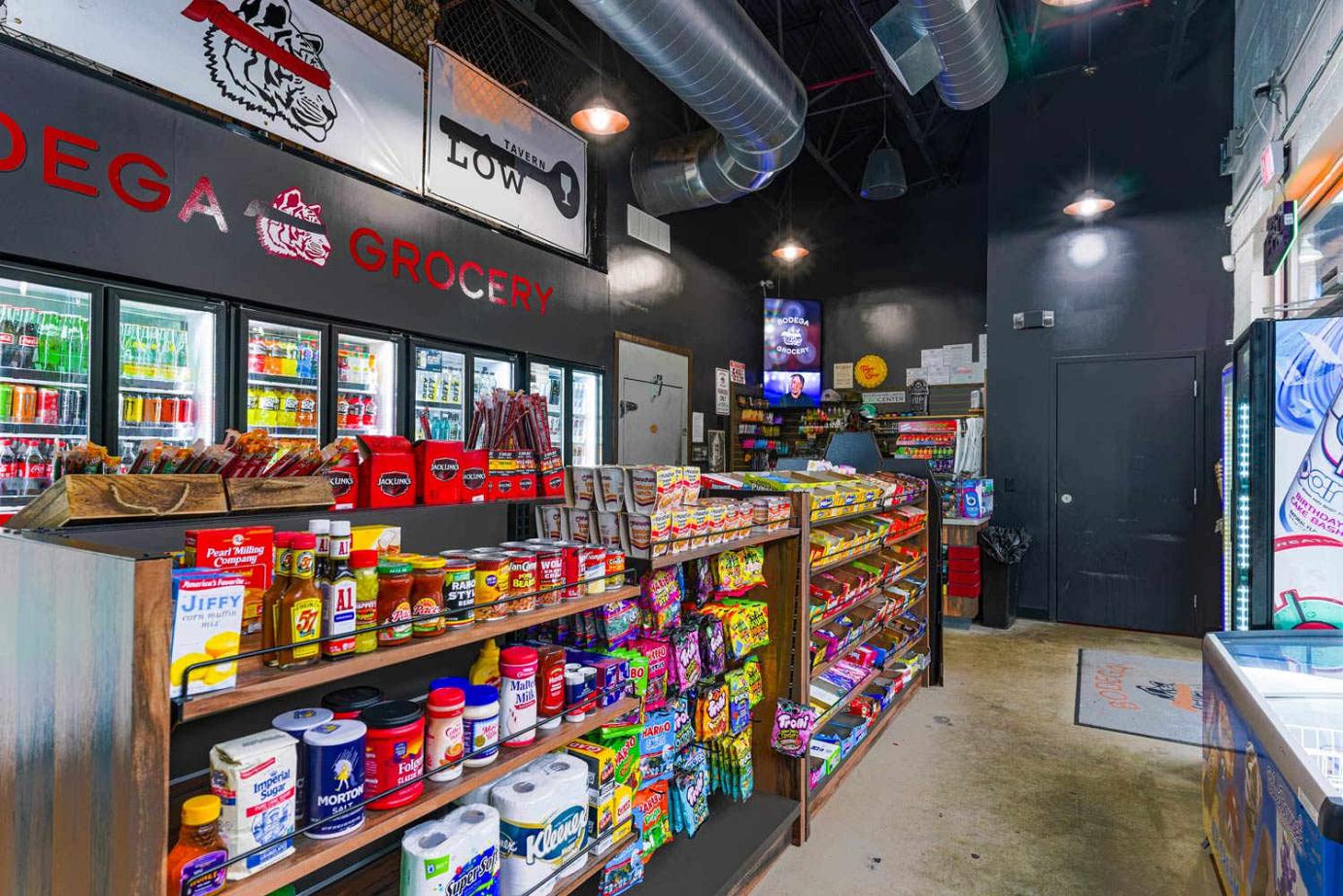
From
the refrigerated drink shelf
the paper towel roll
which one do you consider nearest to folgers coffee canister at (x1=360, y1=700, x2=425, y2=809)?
the paper towel roll

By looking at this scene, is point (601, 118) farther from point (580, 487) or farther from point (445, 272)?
point (580, 487)

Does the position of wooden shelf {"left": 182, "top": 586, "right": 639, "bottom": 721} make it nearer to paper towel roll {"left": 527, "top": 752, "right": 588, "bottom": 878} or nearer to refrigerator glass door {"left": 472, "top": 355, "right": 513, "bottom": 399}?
paper towel roll {"left": 527, "top": 752, "right": 588, "bottom": 878}

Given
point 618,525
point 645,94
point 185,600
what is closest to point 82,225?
point 618,525

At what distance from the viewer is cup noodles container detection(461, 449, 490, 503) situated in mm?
1936

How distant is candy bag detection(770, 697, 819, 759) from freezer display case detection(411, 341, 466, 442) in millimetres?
3394

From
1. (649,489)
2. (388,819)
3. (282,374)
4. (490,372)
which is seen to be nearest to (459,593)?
(388,819)

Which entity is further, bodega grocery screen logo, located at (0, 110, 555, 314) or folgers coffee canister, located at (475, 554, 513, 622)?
bodega grocery screen logo, located at (0, 110, 555, 314)

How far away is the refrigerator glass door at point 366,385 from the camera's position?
466 cm

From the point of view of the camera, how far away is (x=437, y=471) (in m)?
1.85

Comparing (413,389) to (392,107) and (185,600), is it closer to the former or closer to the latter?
(392,107)

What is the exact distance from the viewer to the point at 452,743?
1.43 m

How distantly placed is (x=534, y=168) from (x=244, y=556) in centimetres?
550

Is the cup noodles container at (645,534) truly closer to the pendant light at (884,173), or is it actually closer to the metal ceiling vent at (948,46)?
the metal ceiling vent at (948,46)

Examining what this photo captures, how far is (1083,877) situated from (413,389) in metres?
4.55
